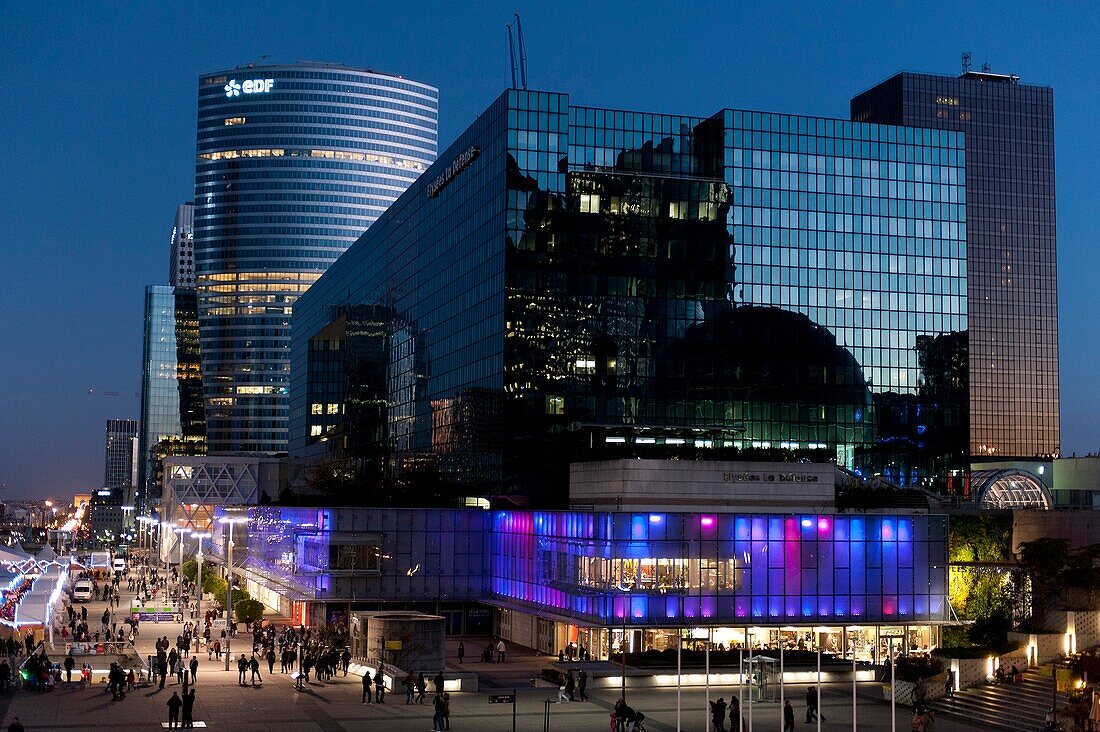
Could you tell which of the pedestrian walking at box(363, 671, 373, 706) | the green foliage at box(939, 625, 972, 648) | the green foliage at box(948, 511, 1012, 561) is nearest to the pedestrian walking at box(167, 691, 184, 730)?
the pedestrian walking at box(363, 671, 373, 706)

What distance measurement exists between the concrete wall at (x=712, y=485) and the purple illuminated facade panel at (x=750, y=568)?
6.26m

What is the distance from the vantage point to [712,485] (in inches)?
3782

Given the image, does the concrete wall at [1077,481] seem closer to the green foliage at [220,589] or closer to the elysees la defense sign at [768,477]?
the elysees la defense sign at [768,477]

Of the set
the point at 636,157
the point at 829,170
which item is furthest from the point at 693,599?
the point at 829,170

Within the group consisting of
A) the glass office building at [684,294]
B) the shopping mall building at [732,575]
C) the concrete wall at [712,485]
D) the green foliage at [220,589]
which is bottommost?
the green foliage at [220,589]

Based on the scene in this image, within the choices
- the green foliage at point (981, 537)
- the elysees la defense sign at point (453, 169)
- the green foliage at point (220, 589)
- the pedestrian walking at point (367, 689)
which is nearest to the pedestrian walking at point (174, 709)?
the pedestrian walking at point (367, 689)

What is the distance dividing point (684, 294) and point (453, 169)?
28.5m

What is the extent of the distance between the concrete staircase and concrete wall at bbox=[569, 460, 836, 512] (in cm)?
2508

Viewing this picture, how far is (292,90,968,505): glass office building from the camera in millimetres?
130875

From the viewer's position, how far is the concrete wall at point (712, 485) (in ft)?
310

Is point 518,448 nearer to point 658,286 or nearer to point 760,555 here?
point 658,286

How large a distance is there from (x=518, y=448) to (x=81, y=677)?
58.2m

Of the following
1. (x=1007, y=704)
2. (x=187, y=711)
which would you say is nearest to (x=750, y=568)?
A: (x=1007, y=704)

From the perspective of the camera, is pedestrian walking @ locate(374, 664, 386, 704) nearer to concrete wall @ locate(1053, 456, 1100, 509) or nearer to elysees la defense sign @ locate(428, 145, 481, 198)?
concrete wall @ locate(1053, 456, 1100, 509)
